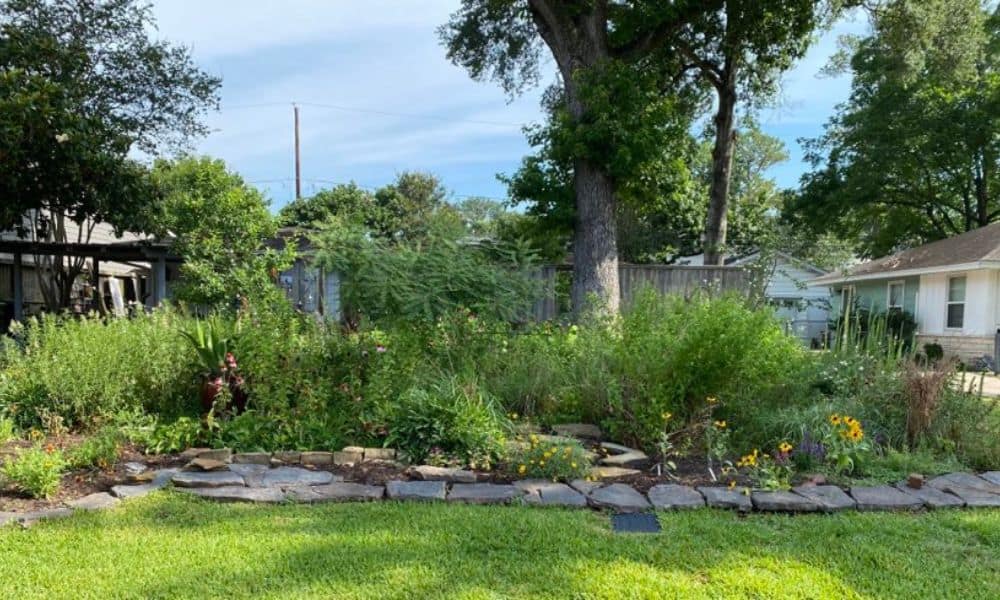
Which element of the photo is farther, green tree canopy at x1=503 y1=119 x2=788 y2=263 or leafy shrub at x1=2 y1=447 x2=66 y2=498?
green tree canopy at x1=503 y1=119 x2=788 y2=263

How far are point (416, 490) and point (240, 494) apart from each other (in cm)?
99

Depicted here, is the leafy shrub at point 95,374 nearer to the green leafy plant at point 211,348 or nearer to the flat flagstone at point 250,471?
the green leafy plant at point 211,348

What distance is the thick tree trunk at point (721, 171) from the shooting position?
487 inches

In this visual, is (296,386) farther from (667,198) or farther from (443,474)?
(667,198)

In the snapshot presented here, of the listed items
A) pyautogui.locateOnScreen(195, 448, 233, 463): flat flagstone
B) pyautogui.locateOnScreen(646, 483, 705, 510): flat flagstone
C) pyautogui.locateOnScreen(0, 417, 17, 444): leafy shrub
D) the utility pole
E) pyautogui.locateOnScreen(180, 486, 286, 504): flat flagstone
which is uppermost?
the utility pole

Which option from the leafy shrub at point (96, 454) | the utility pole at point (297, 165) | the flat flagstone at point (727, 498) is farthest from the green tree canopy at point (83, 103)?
the utility pole at point (297, 165)

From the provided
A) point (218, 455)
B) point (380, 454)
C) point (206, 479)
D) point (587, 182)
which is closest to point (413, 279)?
point (380, 454)

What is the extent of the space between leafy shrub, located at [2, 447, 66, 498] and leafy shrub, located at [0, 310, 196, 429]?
1.05 meters

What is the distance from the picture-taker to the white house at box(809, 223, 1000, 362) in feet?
41.7

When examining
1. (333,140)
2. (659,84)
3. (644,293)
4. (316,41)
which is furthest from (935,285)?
(333,140)

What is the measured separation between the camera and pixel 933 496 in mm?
3488

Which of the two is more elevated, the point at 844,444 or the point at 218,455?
the point at 844,444

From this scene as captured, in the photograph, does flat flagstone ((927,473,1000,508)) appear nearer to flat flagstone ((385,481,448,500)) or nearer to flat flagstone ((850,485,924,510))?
flat flagstone ((850,485,924,510))

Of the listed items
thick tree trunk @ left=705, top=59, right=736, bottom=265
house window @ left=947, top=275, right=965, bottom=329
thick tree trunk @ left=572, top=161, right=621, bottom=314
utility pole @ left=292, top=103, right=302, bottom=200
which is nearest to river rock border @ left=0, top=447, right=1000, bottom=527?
thick tree trunk @ left=572, top=161, right=621, bottom=314
